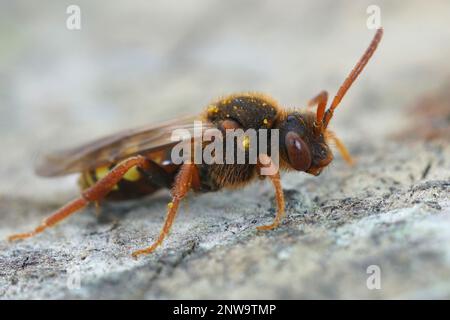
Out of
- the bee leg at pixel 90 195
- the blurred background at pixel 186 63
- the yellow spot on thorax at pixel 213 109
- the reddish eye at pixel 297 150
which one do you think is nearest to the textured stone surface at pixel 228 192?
the blurred background at pixel 186 63

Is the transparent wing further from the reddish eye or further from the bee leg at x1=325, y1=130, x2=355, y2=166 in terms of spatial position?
the bee leg at x1=325, y1=130, x2=355, y2=166

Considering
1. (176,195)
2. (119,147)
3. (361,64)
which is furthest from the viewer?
(119,147)

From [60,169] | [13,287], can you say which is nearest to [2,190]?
[60,169]

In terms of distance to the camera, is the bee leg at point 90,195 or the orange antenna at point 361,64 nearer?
the orange antenna at point 361,64

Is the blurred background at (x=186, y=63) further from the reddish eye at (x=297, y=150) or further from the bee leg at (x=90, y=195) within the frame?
the reddish eye at (x=297, y=150)

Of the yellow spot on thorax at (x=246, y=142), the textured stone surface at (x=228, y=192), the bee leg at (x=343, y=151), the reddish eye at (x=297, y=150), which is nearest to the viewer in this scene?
the textured stone surface at (x=228, y=192)

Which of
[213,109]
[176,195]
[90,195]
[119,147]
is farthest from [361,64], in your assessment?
[90,195]

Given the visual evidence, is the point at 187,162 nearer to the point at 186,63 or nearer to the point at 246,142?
the point at 246,142
